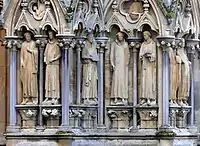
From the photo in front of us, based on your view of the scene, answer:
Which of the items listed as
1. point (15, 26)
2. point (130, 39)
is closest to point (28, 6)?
point (15, 26)

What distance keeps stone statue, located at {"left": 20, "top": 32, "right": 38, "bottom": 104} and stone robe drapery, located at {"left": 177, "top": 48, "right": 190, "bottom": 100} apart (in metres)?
2.84

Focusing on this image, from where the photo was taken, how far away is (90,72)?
955 inches

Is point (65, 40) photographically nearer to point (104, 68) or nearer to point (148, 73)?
point (104, 68)

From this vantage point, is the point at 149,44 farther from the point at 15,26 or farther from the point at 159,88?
the point at 15,26

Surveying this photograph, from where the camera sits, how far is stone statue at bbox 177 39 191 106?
24625 mm

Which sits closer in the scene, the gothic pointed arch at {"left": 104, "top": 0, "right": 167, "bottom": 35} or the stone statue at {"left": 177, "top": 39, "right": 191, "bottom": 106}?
the gothic pointed arch at {"left": 104, "top": 0, "right": 167, "bottom": 35}

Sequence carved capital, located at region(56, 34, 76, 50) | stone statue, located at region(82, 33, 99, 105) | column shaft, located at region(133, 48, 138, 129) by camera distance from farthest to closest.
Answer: column shaft, located at region(133, 48, 138, 129), stone statue, located at region(82, 33, 99, 105), carved capital, located at region(56, 34, 76, 50)

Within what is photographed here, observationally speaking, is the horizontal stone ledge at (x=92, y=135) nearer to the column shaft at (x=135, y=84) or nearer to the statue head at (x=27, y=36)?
the column shaft at (x=135, y=84)

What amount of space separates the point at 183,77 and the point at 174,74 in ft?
0.93

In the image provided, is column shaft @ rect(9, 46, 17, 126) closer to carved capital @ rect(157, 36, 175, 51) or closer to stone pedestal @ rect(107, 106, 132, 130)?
stone pedestal @ rect(107, 106, 132, 130)

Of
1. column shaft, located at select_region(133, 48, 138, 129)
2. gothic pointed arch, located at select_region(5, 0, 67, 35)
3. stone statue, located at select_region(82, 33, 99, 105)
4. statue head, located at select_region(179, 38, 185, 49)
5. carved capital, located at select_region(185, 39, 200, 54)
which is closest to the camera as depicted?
gothic pointed arch, located at select_region(5, 0, 67, 35)

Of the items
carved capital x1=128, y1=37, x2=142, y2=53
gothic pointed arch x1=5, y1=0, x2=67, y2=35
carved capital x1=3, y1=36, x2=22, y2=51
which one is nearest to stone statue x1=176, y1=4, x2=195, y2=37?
carved capital x1=128, y1=37, x2=142, y2=53

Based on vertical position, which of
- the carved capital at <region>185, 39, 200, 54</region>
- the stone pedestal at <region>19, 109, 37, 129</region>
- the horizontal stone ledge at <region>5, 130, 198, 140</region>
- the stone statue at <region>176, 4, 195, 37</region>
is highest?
the stone statue at <region>176, 4, 195, 37</region>

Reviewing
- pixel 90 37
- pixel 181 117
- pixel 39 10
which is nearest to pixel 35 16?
pixel 39 10
